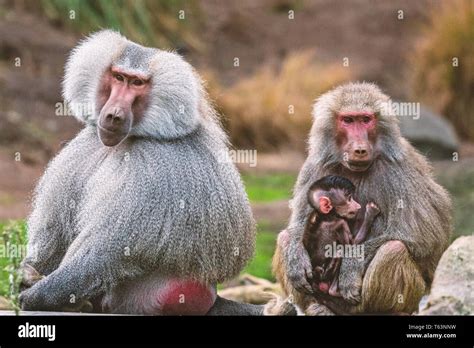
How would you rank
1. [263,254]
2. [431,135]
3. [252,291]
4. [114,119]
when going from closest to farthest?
1. [114,119]
2. [252,291]
3. [263,254]
4. [431,135]

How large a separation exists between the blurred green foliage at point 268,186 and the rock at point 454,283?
337cm

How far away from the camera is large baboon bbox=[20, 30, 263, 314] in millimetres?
4641

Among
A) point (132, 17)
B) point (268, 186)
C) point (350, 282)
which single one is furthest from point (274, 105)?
point (350, 282)

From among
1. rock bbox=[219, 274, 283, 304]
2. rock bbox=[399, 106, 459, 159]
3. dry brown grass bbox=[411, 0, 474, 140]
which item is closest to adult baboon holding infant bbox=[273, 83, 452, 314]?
rock bbox=[219, 274, 283, 304]

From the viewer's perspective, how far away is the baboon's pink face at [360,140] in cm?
492

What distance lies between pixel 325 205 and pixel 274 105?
520 centimetres

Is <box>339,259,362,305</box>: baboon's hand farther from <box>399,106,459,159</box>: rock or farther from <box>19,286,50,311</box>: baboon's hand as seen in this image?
<box>399,106,459,159</box>: rock

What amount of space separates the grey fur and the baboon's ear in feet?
0.27

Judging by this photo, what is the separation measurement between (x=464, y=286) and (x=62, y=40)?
6453 millimetres

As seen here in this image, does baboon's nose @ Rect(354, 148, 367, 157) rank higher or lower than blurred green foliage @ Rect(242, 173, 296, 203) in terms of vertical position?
higher

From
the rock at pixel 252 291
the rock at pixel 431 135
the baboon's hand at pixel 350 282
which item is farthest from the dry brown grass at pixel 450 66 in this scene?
the baboon's hand at pixel 350 282

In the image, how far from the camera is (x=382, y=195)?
4887mm

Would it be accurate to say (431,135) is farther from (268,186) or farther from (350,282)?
(350,282)

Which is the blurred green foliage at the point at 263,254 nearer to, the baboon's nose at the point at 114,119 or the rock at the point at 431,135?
the rock at the point at 431,135
